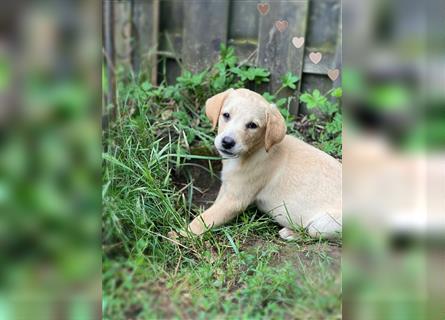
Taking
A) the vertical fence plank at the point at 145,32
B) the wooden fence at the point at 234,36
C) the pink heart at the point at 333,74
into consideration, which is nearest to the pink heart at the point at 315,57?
the wooden fence at the point at 234,36

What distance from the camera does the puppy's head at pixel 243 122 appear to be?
279 centimetres

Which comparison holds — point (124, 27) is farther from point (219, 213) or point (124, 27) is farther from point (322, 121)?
point (219, 213)

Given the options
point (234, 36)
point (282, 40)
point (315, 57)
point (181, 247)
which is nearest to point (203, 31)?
point (234, 36)

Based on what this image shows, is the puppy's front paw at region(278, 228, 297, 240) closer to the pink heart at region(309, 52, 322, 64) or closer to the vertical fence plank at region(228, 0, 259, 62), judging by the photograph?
the pink heart at region(309, 52, 322, 64)

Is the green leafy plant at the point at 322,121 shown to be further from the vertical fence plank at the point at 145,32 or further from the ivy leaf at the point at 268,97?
the vertical fence plank at the point at 145,32

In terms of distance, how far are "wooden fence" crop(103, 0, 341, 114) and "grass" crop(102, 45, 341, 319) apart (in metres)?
0.43

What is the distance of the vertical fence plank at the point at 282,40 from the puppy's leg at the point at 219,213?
2.86ft

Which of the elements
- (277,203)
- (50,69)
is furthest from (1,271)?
(277,203)

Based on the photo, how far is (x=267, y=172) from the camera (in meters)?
3.13

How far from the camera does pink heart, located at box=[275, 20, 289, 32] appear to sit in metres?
3.37

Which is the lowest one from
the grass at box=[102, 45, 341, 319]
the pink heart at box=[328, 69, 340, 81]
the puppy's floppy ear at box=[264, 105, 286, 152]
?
the grass at box=[102, 45, 341, 319]

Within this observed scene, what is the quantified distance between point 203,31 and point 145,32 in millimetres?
567

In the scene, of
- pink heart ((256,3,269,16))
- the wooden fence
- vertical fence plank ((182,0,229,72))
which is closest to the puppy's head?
the wooden fence

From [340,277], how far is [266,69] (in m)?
2.17
